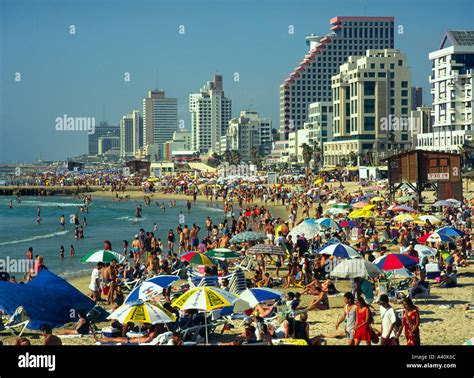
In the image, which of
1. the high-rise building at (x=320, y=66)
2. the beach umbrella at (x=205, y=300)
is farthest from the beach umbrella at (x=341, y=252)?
the high-rise building at (x=320, y=66)

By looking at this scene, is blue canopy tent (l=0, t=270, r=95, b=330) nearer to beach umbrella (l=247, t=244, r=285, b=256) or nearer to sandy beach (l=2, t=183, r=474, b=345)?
sandy beach (l=2, t=183, r=474, b=345)

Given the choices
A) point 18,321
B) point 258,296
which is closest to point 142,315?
point 258,296

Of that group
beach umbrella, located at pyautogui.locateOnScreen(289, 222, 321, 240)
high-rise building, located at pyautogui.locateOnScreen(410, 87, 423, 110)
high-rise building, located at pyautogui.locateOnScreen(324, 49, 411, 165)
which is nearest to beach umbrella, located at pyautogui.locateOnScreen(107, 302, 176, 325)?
beach umbrella, located at pyautogui.locateOnScreen(289, 222, 321, 240)

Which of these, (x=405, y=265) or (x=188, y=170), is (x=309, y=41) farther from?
(x=405, y=265)

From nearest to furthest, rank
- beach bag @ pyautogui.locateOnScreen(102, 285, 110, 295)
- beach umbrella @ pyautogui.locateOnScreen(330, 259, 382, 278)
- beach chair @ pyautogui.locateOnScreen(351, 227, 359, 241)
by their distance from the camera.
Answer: beach umbrella @ pyautogui.locateOnScreen(330, 259, 382, 278) < beach bag @ pyautogui.locateOnScreen(102, 285, 110, 295) < beach chair @ pyautogui.locateOnScreen(351, 227, 359, 241)

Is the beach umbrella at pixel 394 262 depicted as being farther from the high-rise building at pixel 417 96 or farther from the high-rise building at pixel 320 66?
the high-rise building at pixel 417 96
